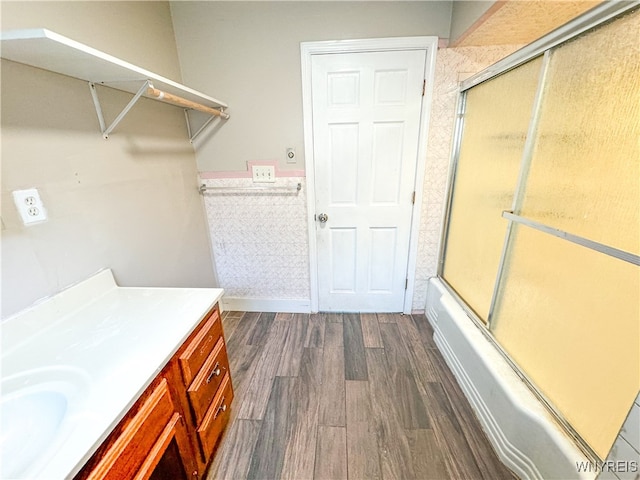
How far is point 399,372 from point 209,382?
1.19 m

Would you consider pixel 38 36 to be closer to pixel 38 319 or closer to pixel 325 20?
pixel 38 319

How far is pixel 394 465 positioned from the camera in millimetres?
1209

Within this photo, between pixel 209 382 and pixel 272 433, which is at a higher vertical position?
pixel 209 382

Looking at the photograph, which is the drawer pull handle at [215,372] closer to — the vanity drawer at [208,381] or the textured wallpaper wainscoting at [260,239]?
the vanity drawer at [208,381]

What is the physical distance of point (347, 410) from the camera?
1.48 metres

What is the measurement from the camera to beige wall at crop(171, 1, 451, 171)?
5.44 ft

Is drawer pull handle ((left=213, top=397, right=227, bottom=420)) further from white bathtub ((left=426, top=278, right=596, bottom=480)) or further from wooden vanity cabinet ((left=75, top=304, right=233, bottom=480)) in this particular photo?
white bathtub ((left=426, top=278, right=596, bottom=480))

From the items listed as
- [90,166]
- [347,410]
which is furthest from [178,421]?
[90,166]

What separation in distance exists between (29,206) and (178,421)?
0.93 m

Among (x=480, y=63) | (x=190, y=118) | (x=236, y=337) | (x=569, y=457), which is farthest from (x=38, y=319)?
(x=480, y=63)

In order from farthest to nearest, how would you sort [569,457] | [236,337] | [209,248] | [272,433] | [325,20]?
[209,248] < [236,337] < [325,20] < [272,433] < [569,457]

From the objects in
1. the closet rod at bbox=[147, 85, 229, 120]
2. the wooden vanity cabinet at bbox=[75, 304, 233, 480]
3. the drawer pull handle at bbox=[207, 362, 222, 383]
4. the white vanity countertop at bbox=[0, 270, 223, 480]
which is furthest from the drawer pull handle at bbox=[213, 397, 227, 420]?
the closet rod at bbox=[147, 85, 229, 120]

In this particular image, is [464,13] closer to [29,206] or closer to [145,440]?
[29,206]

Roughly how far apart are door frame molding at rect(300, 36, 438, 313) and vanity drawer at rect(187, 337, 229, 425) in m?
1.09
